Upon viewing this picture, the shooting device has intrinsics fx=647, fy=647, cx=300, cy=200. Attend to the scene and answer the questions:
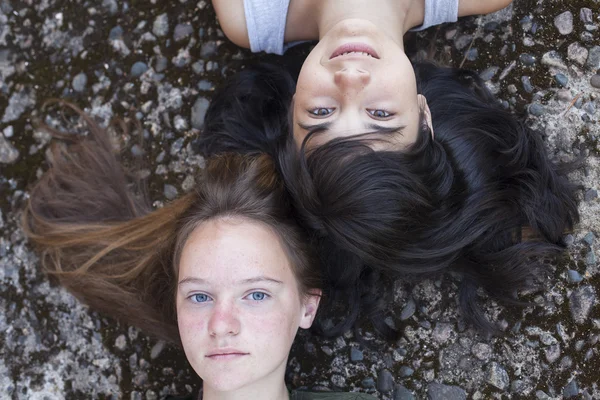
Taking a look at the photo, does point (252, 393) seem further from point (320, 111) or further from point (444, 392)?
point (320, 111)

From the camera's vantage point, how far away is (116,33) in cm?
434

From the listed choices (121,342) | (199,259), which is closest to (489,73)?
(199,259)

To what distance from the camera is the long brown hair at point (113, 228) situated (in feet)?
11.2

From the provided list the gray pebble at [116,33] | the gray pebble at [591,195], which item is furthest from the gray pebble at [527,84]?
the gray pebble at [116,33]

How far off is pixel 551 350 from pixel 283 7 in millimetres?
2489

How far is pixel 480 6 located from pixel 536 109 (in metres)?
0.69

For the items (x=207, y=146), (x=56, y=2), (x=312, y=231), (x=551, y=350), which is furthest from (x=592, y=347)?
(x=56, y=2)

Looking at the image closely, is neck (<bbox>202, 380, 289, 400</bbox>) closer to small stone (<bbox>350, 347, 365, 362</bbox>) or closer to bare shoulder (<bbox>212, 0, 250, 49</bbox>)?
small stone (<bbox>350, 347, 365, 362</bbox>)

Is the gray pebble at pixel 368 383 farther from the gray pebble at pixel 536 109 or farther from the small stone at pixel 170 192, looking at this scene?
the gray pebble at pixel 536 109

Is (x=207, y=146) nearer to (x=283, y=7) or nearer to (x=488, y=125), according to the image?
(x=283, y=7)

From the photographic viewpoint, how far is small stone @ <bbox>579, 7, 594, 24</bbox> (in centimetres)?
383

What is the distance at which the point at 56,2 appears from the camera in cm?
446

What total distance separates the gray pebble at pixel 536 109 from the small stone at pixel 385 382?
68.9 inches

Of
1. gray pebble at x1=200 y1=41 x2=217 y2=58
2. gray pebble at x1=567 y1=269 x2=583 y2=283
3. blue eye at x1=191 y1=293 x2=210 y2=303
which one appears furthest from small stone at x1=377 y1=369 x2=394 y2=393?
gray pebble at x1=200 y1=41 x2=217 y2=58
